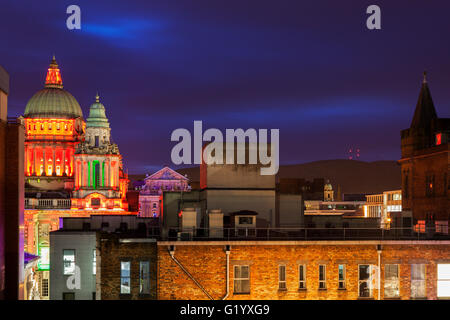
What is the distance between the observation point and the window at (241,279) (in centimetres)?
3577

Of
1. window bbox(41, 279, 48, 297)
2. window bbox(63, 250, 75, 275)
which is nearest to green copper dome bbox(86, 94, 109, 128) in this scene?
window bbox(41, 279, 48, 297)

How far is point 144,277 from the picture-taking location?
3628 cm

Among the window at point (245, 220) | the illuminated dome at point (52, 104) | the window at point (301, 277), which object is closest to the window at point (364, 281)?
the window at point (301, 277)

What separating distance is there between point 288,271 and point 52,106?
13982 cm

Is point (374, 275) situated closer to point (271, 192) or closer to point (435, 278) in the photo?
point (435, 278)

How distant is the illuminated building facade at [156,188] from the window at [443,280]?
127228 millimetres

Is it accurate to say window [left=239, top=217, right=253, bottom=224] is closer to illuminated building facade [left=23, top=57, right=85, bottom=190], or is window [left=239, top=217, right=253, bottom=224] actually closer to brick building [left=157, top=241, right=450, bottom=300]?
brick building [left=157, top=241, right=450, bottom=300]

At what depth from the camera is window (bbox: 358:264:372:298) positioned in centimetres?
3609

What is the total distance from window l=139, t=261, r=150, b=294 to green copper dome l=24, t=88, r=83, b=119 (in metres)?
134

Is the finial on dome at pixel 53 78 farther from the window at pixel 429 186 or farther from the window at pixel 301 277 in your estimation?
the window at pixel 301 277

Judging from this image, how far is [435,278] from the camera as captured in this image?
36.5 meters

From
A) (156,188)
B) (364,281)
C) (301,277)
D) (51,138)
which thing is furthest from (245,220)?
(51,138)

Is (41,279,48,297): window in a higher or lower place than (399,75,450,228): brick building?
lower
